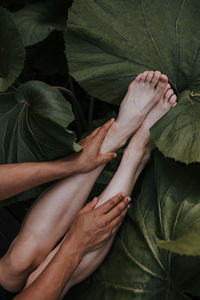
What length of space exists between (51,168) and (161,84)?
16.4 inches

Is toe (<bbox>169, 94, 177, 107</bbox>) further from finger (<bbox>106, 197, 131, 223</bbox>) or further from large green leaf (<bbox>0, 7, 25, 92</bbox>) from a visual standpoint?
large green leaf (<bbox>0, 7, 25, 92</bbox>)

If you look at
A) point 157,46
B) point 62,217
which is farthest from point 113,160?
point 157,46

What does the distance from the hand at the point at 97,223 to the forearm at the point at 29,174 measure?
0.13 m

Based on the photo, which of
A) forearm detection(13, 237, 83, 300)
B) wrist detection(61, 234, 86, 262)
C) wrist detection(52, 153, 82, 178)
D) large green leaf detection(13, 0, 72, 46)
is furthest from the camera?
large green leaf detection(13, 0, 72, 46)

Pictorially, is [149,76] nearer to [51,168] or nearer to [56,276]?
[51,168]

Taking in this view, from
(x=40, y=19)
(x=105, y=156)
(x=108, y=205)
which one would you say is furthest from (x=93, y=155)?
(x=40, y=19)

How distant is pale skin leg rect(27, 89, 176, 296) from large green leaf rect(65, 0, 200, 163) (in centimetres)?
9

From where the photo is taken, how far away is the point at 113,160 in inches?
48.6

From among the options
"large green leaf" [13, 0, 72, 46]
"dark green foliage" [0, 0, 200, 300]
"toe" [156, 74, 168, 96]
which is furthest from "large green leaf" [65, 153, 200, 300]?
"large green leaf" [13, 0, 72, 46]

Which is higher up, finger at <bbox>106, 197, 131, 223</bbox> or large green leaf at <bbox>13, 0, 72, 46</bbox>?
large green leaf at <bbox>13, 0, 72, 46</bbox>

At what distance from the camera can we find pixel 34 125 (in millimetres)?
1104

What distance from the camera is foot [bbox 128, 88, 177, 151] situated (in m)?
1.12

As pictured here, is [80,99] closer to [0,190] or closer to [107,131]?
[107,131]

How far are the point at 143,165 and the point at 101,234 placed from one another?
258mm
